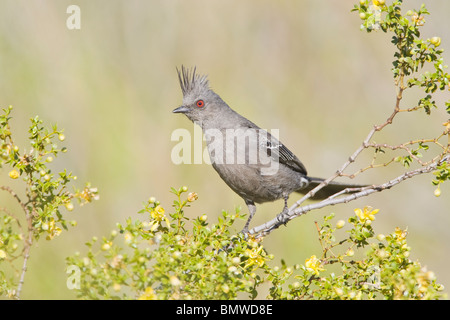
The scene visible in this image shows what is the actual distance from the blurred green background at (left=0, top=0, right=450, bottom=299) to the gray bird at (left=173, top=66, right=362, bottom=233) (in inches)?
49.6

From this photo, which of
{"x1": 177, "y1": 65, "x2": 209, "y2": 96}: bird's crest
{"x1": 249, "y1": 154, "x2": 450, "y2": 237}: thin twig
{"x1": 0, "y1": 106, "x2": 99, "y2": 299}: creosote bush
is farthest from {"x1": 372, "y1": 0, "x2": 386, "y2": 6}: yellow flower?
{"x1": 177, "y1": 65, "x2": 209, "y2": 96}: bird's crest

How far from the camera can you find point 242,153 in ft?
17.0

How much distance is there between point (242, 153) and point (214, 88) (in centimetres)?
253

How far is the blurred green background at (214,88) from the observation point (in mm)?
6816

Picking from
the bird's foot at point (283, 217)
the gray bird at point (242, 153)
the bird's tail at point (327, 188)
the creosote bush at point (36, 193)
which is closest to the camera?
the creosote bush at point (36, 193)

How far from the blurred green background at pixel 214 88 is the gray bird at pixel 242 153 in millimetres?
1261

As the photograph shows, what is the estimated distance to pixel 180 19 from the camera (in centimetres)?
787

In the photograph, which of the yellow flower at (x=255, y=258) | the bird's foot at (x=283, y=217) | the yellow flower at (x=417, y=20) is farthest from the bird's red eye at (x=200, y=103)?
the yellow flower at (x=255, y=258)

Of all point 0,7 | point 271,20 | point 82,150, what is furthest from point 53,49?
point 271,20

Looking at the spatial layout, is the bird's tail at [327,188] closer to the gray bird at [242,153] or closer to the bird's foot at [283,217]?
the gray bird at [242,153]

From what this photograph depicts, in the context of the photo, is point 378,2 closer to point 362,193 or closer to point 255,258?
point 362,193

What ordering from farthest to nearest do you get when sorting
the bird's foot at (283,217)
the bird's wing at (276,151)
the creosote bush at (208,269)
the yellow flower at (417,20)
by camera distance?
1. the bird's wing at (276,151)
2. the bird's foot at (283,217)
3. the yellow flower at (417,20)
4. the creosote bush at (208,269)

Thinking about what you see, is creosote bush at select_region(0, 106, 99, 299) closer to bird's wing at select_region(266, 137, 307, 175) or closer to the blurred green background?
bird's wing at select_region(266, 137, 307, 175)

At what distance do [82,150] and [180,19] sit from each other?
2574mm
